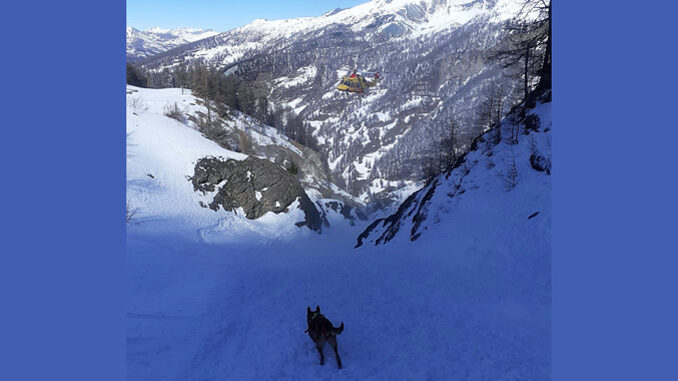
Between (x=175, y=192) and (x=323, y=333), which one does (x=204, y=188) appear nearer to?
(x=175, y=192)

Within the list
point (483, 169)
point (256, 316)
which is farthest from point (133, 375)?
point (483, 169)

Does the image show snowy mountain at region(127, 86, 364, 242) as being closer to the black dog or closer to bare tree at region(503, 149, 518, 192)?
the black dog

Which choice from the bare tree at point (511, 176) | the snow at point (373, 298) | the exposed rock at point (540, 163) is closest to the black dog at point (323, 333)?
the snow at point (373, 298)

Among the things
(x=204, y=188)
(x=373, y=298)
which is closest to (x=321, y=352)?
(x=373, y=298)

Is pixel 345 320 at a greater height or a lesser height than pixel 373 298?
greater

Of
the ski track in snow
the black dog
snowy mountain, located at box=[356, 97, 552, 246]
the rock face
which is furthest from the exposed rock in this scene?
the rock face

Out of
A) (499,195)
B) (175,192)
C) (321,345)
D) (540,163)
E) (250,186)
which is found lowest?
(321,345)
